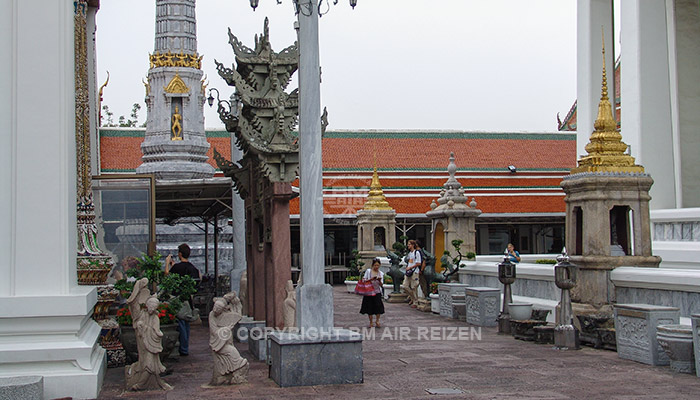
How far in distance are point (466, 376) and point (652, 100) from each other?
12.5 meters

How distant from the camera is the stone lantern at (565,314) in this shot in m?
11.5

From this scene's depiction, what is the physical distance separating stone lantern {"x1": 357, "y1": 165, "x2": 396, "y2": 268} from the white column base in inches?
799

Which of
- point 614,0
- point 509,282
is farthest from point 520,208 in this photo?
point 509,282

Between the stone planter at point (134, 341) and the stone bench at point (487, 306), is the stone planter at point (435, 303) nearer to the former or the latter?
the stone bench at point (487, 306)

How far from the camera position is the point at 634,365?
10094 millimetres

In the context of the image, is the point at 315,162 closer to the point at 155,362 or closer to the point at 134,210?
the point at 155,362

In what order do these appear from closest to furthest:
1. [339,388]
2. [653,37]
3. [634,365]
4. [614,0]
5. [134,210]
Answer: [339,388] → [634,365] → [134,210] → [653,37] → [614,0]

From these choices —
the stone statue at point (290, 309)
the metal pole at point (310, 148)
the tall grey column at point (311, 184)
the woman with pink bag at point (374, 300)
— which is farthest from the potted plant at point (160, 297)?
the woman with pink bag at point (374, 300)

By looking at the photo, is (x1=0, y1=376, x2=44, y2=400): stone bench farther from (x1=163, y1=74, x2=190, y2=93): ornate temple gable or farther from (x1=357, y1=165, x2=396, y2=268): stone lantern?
(x1=357, y1=165, x2=396, y2=268): stone lantern

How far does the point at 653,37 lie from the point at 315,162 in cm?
1346

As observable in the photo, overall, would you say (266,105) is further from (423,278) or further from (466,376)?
(423,278)

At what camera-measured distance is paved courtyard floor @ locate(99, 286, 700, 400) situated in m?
8.33

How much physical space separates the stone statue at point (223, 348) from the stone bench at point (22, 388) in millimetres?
1941

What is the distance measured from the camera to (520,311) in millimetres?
13430
